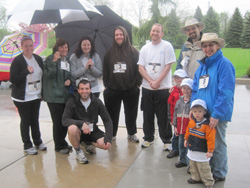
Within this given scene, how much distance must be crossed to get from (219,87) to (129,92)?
1.78 metres

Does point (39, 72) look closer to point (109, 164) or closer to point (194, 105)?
point (109, 164)

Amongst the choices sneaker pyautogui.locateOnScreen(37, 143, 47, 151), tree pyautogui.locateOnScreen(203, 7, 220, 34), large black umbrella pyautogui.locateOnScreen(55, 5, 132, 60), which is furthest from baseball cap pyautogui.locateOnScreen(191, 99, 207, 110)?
tree pyautogui.locateOnScreen(203, 7, 220, 34)

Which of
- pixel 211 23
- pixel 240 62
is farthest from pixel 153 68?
pixel 211 23

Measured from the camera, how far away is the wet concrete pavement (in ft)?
10.3

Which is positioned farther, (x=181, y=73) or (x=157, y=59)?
(x=157, y=59)

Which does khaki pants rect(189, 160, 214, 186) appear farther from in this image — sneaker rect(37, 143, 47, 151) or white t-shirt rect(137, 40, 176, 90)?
sneaker rect(37, 143, 47, 151)

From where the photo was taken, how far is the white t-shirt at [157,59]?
3.89 meters

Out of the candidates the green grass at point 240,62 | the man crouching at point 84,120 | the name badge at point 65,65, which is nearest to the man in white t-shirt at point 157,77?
the man crouching at point 84,120

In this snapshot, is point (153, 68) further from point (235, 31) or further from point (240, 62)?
point (235, 31)

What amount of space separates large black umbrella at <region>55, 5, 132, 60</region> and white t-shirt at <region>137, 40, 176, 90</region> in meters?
0.85

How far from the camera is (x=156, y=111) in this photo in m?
4.14

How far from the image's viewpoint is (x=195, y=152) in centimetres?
295

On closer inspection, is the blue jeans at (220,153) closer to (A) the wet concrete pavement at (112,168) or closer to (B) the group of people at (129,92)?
(B) the group of people at (129,92)

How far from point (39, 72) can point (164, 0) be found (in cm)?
2401
